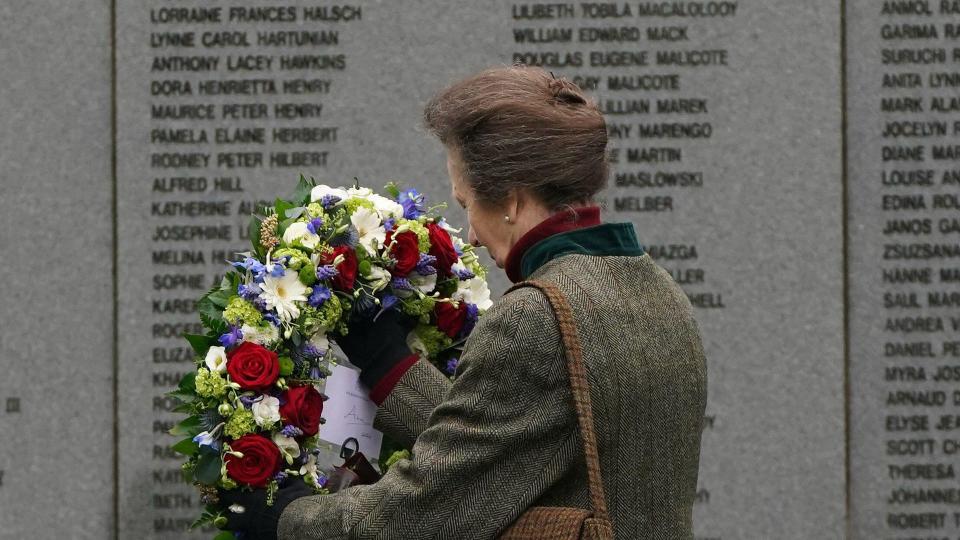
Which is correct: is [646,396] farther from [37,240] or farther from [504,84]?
[37,240]

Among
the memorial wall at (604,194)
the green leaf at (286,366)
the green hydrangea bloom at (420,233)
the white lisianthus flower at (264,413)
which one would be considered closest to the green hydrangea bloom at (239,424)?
the white lisianthus flower at (264,413)

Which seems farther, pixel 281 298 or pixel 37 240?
pixel 37 240

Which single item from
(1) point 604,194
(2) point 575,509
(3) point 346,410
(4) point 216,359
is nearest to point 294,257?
(4) point 216,359

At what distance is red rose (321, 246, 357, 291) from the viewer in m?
2.57

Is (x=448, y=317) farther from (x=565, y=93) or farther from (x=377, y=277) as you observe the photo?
(x=565, y=93)

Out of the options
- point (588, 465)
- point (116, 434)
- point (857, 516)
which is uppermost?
point (588, 465)

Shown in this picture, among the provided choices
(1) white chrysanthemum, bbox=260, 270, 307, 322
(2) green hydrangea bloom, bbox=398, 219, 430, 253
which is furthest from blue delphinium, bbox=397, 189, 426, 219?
(1) white chrysanthemum, bbox=260, 270, 307, 322

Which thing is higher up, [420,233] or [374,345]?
[420,233]

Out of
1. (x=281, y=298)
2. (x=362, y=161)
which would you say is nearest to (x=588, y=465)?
(x=281, y=298)

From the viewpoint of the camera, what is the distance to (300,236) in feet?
8.47

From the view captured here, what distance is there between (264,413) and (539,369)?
737mm

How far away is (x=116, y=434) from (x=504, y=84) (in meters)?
2.91

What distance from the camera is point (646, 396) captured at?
6.77 ft

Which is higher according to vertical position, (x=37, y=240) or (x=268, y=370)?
(x=37, y=240)
